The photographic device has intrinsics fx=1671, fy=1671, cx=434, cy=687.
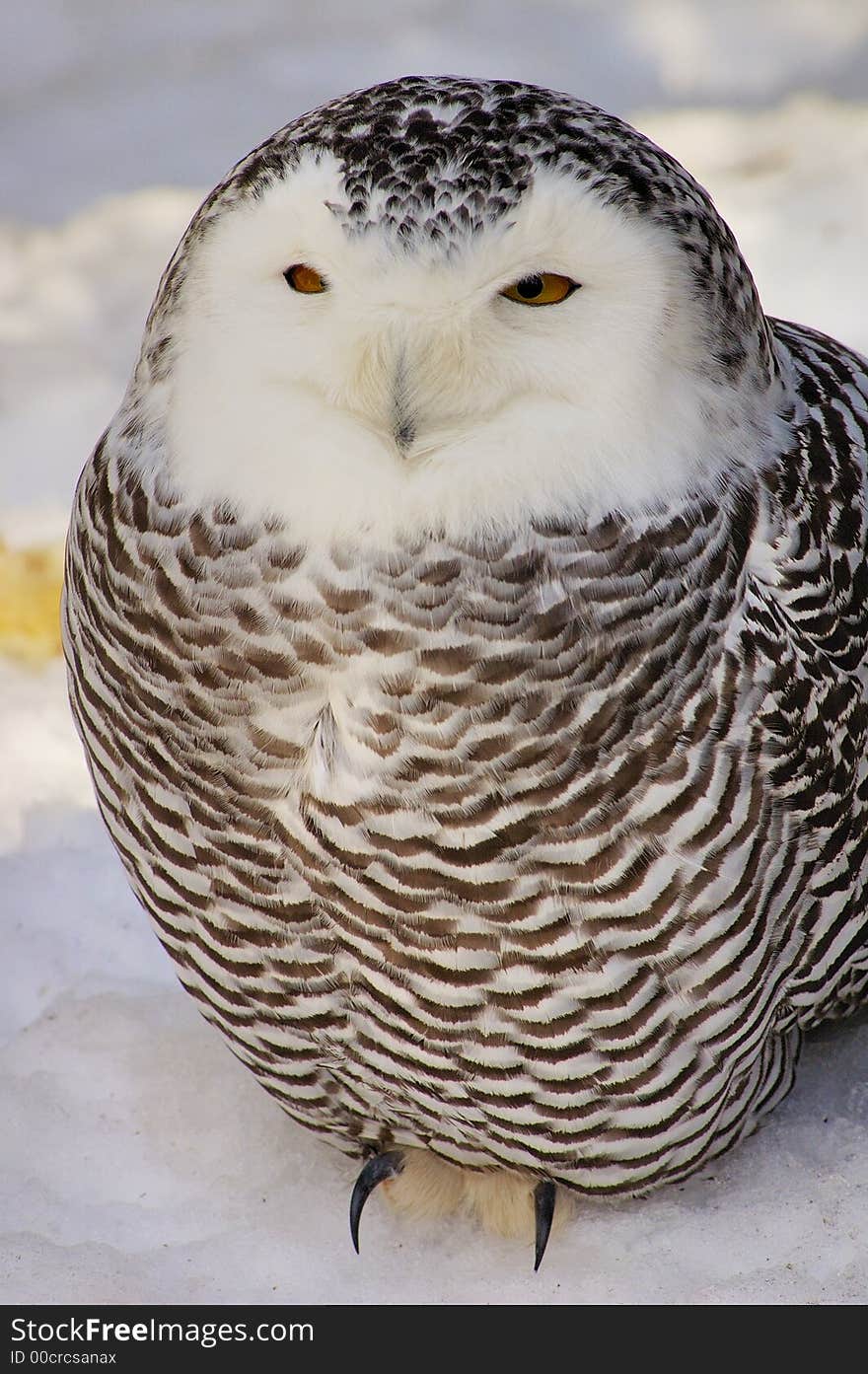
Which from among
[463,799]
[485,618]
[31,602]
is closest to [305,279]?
[485,618]

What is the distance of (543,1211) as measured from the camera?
2.08 meters

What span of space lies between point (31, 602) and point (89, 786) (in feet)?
1.60

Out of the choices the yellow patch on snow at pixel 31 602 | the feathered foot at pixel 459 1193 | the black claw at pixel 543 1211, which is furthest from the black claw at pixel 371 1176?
the yellow patch on snow at pixel 31 602

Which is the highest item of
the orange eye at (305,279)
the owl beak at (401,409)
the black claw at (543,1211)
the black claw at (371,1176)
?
the orange eye at (305,279)

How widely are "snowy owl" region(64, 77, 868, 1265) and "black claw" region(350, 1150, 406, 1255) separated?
0.25m

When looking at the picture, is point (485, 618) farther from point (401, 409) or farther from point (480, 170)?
point (480, 170)

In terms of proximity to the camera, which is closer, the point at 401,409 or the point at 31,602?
the point at 401,409

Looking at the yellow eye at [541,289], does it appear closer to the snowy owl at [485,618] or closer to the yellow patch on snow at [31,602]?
the snowy owl at [485,618]

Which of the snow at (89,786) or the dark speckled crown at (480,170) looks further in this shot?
the snow at (89,786)

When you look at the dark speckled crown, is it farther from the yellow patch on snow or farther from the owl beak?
the yellow patch on snow

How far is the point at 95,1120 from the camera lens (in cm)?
240

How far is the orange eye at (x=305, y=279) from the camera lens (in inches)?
59.6
